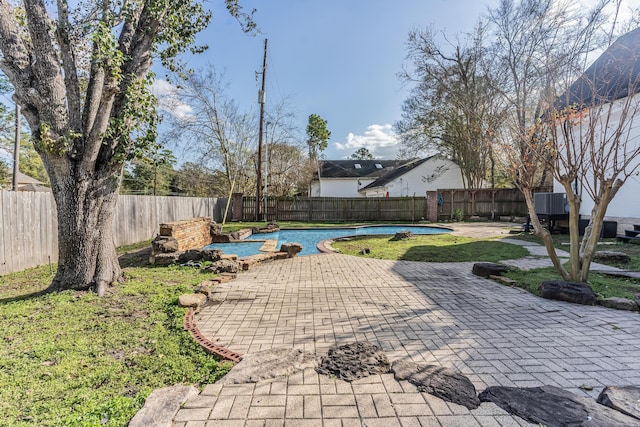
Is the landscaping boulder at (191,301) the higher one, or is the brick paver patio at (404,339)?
the landscaping boulder at (191,301)

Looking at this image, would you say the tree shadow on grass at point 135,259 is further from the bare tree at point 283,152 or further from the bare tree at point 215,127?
the bare tree at point 283,152

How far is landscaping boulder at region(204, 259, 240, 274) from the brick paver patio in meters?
0.44

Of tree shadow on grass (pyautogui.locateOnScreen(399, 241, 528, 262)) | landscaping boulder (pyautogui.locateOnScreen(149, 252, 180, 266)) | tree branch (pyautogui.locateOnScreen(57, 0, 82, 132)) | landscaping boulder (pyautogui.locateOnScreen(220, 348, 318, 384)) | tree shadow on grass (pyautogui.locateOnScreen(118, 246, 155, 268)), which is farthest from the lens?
tree shadow on grass (pyautogui.locateOnScreen(399, 241, 528, 262))

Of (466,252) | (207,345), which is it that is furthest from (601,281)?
(207,345)

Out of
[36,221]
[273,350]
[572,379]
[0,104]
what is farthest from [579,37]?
[0,104]

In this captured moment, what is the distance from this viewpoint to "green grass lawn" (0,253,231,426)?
181 centimetres

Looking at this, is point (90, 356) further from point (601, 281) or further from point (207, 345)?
point (601, 281)

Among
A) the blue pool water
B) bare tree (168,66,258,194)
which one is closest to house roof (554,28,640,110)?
the blue pool water

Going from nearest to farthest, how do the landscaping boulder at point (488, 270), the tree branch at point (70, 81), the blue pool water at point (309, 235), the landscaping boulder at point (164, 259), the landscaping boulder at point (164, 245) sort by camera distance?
the tree branch at point (70, 81) → the landscaping boulder at point (488, 270) → the landscaping boulder at point (164, 259) → the landscaping boulder at point (164, 245) → the blue pool water at point (309, 235)

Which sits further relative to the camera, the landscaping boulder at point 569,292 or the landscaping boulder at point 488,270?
the landscaping boulder at point 488,270

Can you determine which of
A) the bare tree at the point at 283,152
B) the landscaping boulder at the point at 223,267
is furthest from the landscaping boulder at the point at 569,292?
the bare tree at the point at 283,152

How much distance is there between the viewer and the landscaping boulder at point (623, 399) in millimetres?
1722

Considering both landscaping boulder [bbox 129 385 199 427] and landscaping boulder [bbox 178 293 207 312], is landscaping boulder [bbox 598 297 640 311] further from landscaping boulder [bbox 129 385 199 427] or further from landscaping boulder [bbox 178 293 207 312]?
landscaping boulder [bbox 178 293 207 312]

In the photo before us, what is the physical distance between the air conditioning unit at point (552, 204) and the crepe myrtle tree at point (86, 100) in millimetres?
11575
